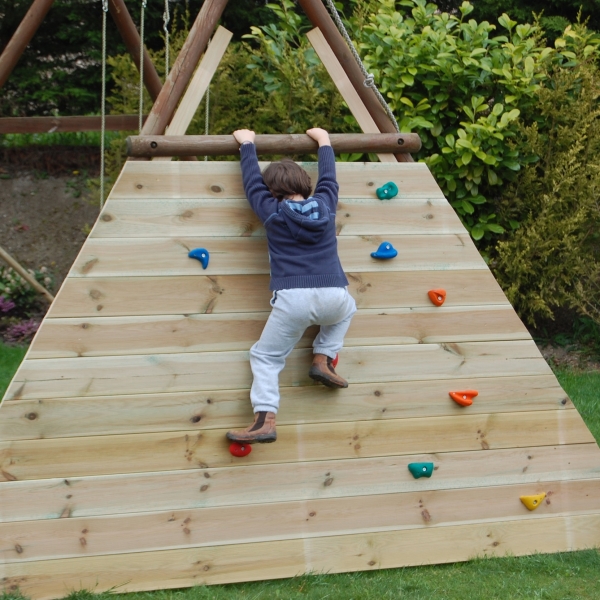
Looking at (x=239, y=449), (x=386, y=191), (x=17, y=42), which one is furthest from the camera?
(x=17, y=42)

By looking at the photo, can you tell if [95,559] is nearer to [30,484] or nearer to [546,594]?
[30,484]

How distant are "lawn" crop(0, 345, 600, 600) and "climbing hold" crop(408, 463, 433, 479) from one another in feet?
1.36

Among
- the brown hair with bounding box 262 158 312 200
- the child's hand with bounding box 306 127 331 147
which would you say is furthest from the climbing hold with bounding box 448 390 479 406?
the child's hand with bounding box 306 127 331 147

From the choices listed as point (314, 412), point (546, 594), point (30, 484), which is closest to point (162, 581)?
point (30, 484)

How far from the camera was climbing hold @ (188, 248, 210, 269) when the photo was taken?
3.46 meters

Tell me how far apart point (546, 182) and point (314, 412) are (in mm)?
3187

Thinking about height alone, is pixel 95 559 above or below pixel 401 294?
below

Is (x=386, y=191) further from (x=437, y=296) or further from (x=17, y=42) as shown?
(x=17, y=42)

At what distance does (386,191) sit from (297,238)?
0.64 meters

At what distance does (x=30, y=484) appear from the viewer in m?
3.21

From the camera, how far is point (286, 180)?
11.0ft

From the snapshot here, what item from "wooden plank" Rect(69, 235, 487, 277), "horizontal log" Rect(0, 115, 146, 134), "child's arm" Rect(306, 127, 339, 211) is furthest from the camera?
"horizontal log" Rect(0, 115, 146, 134)

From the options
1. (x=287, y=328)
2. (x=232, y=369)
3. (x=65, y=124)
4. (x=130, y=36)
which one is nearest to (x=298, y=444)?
(x=232, y=369)

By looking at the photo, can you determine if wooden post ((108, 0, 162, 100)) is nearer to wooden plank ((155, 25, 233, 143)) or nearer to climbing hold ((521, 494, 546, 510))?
wooden plank ((155, 25, 233, 143))
